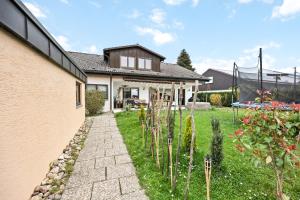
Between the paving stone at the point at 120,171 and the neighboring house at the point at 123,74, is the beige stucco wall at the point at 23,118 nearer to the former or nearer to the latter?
the paving stone at the point at 120,171

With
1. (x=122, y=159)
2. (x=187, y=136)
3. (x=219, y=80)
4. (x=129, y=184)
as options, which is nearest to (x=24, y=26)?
(x=129, y=184)

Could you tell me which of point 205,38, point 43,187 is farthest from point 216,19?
point 43,187

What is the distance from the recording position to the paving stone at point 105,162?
12.9 feet

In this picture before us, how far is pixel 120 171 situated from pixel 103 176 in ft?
1.19

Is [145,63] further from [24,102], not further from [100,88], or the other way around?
[24,102]

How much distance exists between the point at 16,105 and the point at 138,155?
2.92 meters

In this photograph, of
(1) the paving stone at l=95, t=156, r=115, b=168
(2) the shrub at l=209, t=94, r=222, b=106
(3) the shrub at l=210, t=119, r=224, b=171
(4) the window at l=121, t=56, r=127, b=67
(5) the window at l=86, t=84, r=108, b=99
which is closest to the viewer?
(3) the shrub at l=210, t=119, r=224, b=171

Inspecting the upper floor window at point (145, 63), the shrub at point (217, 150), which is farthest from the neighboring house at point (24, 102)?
the upper floor window at point (145, 63)

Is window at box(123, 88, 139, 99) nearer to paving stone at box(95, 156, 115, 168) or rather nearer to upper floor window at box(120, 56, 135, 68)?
upper floor window at box(120, 56, 135, 68)

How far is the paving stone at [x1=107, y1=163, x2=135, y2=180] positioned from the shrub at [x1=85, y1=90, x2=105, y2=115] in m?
8.63

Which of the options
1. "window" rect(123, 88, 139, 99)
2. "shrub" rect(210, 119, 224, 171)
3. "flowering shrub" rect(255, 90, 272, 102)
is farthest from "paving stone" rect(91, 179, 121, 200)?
"window" rect(123, 88, 139, 99)

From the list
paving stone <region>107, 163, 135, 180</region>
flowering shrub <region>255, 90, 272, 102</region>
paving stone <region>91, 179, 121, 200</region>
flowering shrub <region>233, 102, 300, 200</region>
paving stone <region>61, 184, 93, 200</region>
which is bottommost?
paving stone <region>61, 184, 93, 200</region>

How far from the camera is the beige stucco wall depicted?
211cm

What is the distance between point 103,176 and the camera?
3408mm
